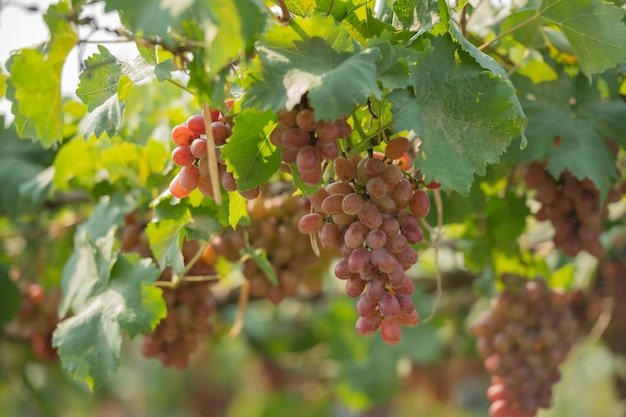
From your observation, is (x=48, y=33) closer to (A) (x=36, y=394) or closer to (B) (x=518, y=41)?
(B) (x=518, y=41)

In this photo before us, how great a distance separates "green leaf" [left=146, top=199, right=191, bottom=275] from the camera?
122 cm

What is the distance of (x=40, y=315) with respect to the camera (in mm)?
1920

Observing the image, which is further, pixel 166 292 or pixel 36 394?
pixel 36 394

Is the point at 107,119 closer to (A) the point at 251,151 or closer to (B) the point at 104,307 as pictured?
(A) the point at 251,151

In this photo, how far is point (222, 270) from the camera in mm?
1553

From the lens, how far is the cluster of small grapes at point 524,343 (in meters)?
1.50

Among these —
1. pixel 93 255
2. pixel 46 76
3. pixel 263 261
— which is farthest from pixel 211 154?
pixel 93 255

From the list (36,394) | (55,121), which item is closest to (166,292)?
(55,121)

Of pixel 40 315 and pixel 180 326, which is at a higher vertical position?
pixel 180 326

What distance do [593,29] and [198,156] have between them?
0.63 m

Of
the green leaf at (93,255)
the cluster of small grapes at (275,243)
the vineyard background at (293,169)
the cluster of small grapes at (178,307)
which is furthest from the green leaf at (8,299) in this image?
the cluster of small grapes at (275,243)

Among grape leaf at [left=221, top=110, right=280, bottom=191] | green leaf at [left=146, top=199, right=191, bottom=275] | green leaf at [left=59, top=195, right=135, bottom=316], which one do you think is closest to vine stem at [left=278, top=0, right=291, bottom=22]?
grape leaf at [left=221, top=110, right=280, bottom=191]

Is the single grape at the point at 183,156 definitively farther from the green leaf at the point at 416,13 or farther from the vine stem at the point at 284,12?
the green leaf at the point at 416,13

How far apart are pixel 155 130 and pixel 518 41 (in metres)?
0.81
